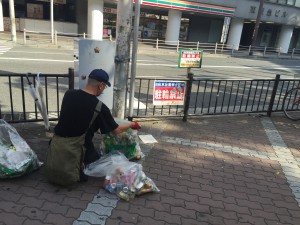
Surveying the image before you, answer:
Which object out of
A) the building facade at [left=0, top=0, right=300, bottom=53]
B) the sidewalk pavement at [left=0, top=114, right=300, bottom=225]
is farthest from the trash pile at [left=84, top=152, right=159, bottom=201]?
the building facade at [left=0, top=0, right=300, bottom=53]

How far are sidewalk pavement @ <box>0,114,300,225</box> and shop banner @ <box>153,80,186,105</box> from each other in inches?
21.0

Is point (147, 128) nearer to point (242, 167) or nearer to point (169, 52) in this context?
point (242, 167)

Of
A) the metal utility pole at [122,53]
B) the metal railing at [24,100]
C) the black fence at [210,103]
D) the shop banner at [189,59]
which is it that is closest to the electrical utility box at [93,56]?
the metal utility pole at [122,53]

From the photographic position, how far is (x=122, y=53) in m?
4.93

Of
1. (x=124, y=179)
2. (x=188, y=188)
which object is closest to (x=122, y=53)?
(x=124, y=179)

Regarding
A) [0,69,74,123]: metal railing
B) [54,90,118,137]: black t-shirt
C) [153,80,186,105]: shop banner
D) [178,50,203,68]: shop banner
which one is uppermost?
[178,50,203,68]: shop banner

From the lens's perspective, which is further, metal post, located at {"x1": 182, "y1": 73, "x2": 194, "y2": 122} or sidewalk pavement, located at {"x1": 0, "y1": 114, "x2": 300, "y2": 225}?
metal post, located at {"x1": 182, "y1": 73, "x2": 194, "y2": 122}

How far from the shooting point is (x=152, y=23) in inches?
1115

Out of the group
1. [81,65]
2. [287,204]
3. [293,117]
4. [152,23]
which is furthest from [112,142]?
[152,23]

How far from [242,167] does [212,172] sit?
59 cm

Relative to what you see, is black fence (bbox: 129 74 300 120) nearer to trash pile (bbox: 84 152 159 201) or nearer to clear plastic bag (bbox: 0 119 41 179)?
trash pile (bbox: 84 152 159 201)

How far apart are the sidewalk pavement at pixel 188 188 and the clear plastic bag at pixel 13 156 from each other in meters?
0.15

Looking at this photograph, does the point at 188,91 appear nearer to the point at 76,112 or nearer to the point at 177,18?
the point at 76,112

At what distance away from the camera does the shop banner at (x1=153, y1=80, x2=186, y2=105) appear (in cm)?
593
